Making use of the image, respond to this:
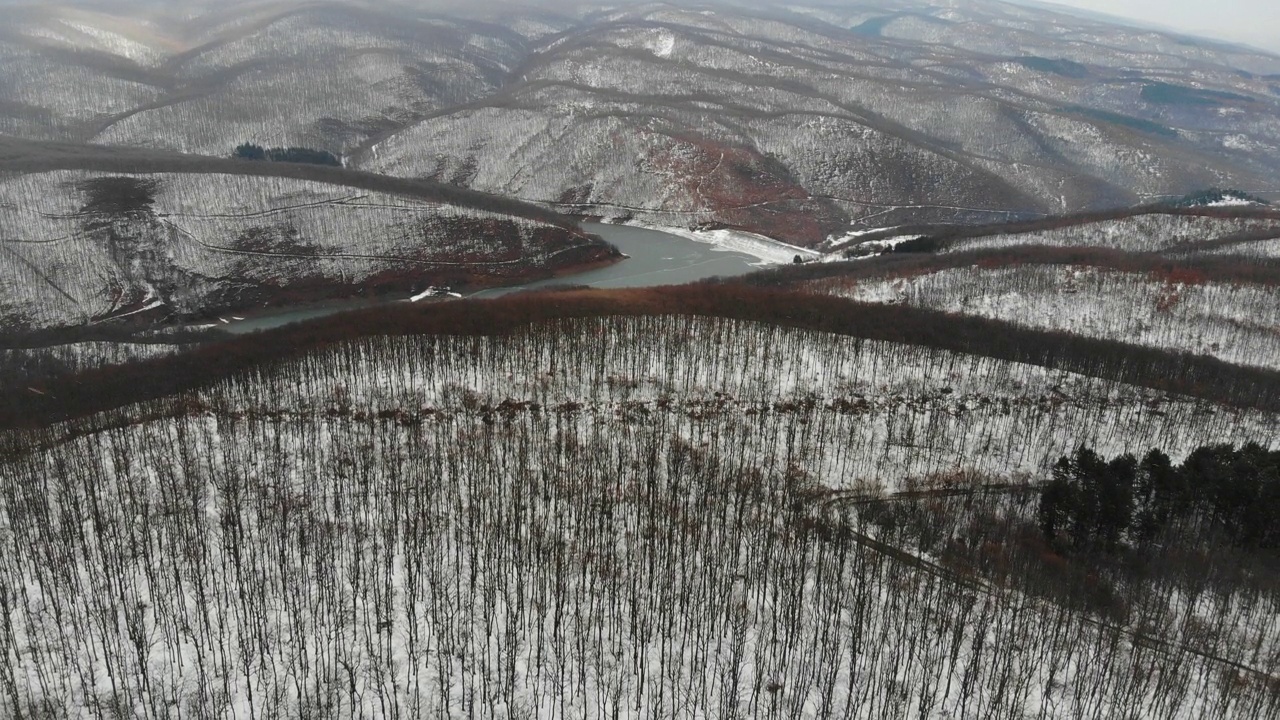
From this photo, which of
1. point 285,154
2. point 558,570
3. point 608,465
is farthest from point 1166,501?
point 285,154

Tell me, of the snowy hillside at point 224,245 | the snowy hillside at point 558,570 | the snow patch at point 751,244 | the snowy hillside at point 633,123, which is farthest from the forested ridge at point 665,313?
the snowy hillside at point 633,123

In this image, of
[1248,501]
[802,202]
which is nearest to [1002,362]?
[1248,501]

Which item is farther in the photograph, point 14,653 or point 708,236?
point 708,236

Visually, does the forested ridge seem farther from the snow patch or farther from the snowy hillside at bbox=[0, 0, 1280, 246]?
the snowy hillside at bbox=[0, 0, 1280, 246]

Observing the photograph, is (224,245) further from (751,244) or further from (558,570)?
(558,570)

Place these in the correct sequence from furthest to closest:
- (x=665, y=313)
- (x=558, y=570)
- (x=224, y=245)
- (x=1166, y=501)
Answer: (x=224, y=245)
(x=665, y=313)
(x=1166, y=501)
(x=558, y=570)

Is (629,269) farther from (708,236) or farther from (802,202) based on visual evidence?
(802,202)

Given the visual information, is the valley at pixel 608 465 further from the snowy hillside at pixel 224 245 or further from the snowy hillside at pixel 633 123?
the snowy hillside at pixel 633 123
